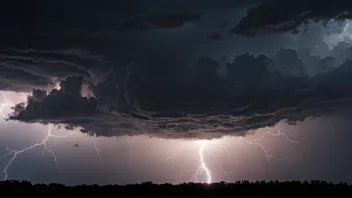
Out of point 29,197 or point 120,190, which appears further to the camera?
point 120,190

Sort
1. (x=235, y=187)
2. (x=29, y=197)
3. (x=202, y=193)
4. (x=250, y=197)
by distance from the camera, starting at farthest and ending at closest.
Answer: (x=235, y=187)
(x=202, y=193)
(x=250, y=197)
(x=29, y=197)

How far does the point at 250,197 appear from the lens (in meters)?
140

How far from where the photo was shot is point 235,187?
16312cm

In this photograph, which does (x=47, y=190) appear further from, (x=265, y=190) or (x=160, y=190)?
(x=265, y=190)

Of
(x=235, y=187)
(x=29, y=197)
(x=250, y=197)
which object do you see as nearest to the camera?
(x=29, y=197)

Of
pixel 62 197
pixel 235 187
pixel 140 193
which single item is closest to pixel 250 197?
pixel 235 187

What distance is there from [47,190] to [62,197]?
91.6ft

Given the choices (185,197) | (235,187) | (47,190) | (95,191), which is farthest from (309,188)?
(47,190)

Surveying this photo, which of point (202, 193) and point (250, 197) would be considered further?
point (202, 193)

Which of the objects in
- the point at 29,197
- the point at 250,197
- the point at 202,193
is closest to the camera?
the point at 29,197

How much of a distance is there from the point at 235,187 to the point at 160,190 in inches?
889

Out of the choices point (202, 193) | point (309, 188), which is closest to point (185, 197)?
point (202, 193)

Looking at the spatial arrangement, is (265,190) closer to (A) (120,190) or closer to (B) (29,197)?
(A) (120,190)

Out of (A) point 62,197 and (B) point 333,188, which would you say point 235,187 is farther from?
(A) point 62,197
